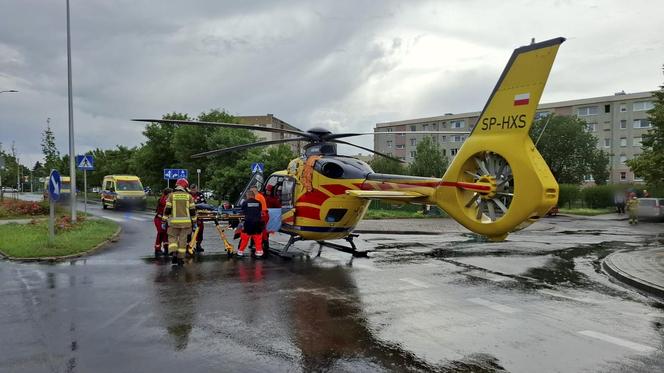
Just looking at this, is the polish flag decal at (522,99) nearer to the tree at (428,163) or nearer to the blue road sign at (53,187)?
the blue road sign at (53,187)

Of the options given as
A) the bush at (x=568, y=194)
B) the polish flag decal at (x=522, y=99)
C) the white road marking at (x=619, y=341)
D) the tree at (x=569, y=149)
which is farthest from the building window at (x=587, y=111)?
the white road marking at (x=619, y=341)

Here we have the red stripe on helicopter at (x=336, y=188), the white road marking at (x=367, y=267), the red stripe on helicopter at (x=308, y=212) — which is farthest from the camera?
the red stripe on helicopter at (x=308, y=212)

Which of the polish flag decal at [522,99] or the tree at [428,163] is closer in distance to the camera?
the polish flag decal at [522,99]

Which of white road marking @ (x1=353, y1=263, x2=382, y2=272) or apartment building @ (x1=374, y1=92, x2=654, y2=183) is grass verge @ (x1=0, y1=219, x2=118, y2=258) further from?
apartment building @ (x1=374, y1=92, x2=654, y2=183)

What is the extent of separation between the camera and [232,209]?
44.2ft

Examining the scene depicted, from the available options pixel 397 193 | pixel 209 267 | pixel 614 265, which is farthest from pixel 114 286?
pixel 614 265

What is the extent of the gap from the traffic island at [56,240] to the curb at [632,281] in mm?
12332

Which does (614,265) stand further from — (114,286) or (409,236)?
(114,286)

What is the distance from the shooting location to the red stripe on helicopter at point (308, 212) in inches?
459

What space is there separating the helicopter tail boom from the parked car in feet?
82.5

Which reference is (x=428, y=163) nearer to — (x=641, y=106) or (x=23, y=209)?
(x=23, y=209)

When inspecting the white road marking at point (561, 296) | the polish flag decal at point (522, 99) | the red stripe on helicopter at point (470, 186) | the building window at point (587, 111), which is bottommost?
the white road marking at point (561, 296)

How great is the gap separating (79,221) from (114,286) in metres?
12.1

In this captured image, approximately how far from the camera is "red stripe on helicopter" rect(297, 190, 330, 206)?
1154cm
